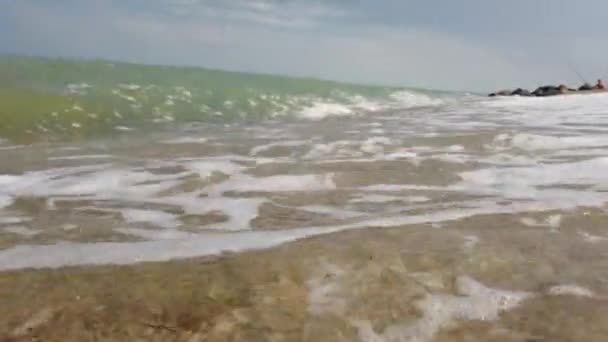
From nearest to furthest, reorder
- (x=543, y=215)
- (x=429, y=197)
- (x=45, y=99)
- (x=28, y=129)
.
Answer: (x=543, y=215), (x=429, y=197), (x=28, y=129), (x=45, y=99)

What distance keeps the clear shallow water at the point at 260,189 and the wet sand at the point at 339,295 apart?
0.86 ft

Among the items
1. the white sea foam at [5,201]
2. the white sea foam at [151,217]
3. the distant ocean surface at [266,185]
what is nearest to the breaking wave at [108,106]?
the distant ocean surface at [266,185]

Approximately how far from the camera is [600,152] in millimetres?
5438

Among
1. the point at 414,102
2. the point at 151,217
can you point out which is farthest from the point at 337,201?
the point at 414,102

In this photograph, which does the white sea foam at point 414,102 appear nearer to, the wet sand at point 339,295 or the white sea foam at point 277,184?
the white sea foam at point 277,184

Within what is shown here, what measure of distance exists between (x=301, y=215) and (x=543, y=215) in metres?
1.19

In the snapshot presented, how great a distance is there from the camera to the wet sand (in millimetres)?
1938

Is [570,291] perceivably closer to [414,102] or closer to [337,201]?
[337,201]

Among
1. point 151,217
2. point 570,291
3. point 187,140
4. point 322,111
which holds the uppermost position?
point 570,291

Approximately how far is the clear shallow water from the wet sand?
26 centimetres

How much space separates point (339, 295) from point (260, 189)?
2037mm

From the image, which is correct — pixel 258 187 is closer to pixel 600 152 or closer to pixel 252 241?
pixel 252 241

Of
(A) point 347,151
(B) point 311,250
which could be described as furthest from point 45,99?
(B) point 311,250

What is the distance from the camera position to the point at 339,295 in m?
2.18
